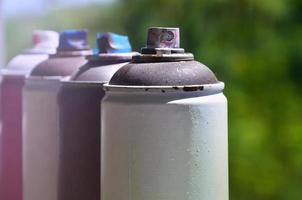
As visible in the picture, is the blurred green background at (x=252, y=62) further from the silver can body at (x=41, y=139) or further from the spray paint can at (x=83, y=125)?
the spray paint can at (x=83, y=125)

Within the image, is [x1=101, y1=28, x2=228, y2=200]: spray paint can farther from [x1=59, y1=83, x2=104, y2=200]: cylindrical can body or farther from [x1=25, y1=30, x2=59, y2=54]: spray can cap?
[x1=25, y1=30, x2=59, y2=54]: spray can cap

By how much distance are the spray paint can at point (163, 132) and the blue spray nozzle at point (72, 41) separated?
27 cm

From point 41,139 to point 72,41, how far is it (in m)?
0.17

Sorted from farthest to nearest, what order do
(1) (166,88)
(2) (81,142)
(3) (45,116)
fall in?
1. (3) (45,116)
2. (2) (81,142)
3. (1) (166,88)

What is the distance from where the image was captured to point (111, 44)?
3.33ft

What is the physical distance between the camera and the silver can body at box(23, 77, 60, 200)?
108cm

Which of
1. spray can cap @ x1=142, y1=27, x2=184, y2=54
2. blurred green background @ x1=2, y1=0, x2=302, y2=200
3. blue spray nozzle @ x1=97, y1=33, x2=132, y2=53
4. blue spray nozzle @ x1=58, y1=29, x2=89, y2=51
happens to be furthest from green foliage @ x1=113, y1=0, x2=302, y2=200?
spray can cap @ x1=142, y1=27, x2=184, y2=54

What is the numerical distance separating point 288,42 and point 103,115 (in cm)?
315

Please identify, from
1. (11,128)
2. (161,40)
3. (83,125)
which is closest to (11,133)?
(11,128)

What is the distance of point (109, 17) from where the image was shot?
13.0 feet

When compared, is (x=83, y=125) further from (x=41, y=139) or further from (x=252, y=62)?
(x=252, y=62)

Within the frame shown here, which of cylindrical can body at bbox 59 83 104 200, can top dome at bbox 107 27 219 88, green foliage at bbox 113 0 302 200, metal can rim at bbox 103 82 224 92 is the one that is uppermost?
can top dome at bbox 107 27 219 88

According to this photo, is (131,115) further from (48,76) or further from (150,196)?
(48,76)

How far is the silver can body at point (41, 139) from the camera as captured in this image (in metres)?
1.08
